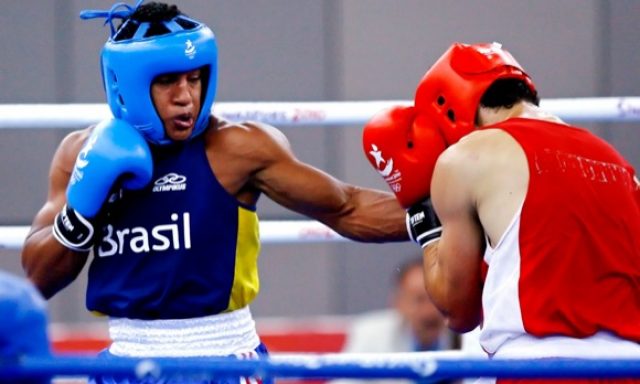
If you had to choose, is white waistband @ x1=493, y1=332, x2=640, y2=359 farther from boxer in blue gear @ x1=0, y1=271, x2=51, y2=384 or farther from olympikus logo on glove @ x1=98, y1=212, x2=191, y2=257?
boxer in blue gear @ x1=0, y1=271, x2=51, y2=384

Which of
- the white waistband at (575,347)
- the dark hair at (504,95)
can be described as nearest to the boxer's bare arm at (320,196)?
the dark hair at (504,95)

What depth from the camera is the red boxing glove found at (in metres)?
2.28

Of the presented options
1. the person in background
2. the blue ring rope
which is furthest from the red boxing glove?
the person in background

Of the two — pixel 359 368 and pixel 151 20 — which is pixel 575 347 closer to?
pixel 359 368

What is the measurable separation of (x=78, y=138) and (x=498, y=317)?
39.2 inches

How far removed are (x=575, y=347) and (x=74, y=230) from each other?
3.16 ft

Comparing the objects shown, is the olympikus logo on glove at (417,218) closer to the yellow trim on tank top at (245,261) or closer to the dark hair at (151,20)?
the yellow trim on tank top at (245,261)

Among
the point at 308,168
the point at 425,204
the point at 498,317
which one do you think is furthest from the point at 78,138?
the point at 498,317

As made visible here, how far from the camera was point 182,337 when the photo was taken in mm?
2311

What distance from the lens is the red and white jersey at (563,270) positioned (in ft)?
6.48

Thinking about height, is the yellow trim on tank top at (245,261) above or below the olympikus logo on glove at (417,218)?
below

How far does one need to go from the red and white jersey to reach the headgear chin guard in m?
0.17

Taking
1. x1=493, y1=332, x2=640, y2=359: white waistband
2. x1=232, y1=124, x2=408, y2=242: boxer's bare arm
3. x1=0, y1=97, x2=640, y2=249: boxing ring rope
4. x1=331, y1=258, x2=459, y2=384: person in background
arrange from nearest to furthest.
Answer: x1=493, y1=332, x2=640, y2=359: white waistband, x1=232, y1=124, x2=408, y2=242: boxer's bare arm, x1=0, y1=97, x2=640, y2=249: boxing ring rope, x1=331, y1=258, x2=459, y2=384: person in background

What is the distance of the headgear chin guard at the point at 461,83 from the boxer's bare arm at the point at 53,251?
29.3 inches
